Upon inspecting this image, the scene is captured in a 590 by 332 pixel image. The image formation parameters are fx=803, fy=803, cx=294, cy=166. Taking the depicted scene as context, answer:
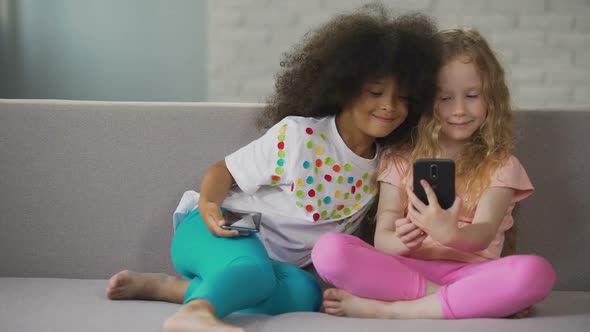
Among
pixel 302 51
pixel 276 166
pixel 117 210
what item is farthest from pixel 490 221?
pixel 117 210

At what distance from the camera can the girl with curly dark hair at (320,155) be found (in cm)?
184

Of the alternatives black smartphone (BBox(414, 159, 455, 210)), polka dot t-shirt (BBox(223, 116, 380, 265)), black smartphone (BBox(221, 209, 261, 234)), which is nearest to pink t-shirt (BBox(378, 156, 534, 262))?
polka dot t-shirt (BBox(223, 116, 380, 265))

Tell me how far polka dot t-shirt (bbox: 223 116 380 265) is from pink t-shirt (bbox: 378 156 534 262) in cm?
10

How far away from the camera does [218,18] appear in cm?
383

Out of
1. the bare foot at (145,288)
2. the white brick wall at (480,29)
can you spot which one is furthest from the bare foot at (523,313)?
the white brick wall at (480,29)

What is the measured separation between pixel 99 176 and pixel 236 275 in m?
0.66

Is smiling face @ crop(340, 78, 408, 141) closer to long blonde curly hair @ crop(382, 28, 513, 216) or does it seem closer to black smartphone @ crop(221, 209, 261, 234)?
long blonde curly hair @ crop(382, 28, 513, 216)

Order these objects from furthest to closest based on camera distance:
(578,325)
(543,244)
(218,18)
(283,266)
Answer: (218,18) → (543,244) → (283,266) → (578,325)

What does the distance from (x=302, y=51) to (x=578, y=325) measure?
0.95 m

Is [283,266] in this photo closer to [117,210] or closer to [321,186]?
[321,186]

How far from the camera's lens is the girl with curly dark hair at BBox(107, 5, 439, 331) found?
184 cm

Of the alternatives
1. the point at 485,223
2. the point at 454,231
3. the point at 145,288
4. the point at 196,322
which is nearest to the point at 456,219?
the point at 454,231

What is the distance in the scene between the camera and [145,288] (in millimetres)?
1816

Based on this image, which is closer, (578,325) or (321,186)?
(578,325)
